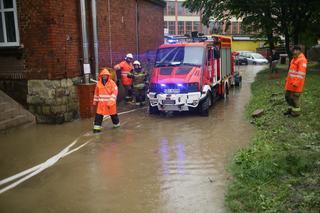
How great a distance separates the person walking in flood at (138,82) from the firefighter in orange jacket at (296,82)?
592cm

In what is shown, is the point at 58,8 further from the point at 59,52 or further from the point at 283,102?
the point at 283,102

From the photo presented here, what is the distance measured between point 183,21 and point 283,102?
66340 millimetres

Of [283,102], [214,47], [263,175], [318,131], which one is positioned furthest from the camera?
[214,47]

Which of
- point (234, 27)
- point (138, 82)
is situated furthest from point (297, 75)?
point (234, 27)

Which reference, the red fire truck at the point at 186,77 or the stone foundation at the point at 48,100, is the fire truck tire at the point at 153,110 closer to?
the red fire truck at the point at 186,77


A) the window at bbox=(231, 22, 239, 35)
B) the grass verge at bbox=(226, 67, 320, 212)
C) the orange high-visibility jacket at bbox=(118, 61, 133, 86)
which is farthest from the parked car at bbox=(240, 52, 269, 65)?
the grass verge at bbox=(226, 67, 320, 212)

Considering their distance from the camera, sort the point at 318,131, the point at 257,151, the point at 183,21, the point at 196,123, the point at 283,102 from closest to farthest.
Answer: the point at 257,151 → the point at 318,131 → the point at 196,123 → the point at 283,102 → the point at 183,21

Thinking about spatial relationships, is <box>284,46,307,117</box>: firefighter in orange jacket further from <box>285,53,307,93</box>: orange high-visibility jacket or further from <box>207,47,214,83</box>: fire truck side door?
<box>207,47,214,83</box>: fire truck side door

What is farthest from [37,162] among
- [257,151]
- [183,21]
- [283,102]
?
[183,21]

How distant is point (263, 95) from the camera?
1502 cm

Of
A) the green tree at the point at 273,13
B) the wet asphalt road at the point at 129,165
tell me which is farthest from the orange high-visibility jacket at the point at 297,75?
the green tree at the point at 273,13

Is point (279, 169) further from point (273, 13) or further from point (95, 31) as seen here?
point (273, 13)

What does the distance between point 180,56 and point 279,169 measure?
7.55 meters

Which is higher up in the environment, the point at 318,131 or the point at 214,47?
the point at 214,47
